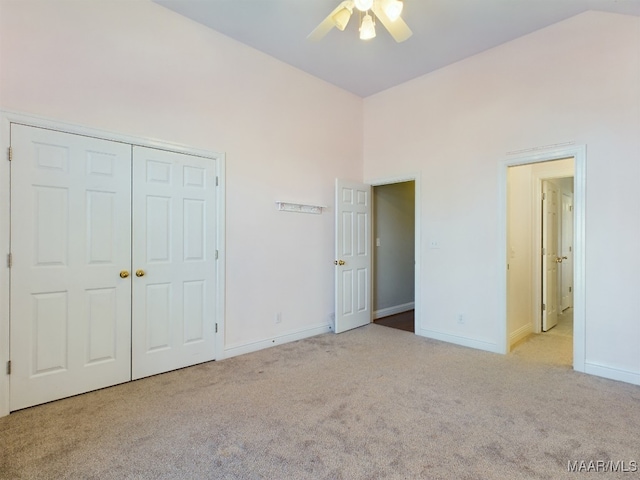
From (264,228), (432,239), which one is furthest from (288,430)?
(432,239)

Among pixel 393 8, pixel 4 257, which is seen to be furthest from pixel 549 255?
pixel 4 257

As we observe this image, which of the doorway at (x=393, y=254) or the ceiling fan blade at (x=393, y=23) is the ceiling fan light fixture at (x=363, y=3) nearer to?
the ceiling fan blade at (x=393, y=23)

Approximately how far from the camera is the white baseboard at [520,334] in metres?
3.78

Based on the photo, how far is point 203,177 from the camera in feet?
10.5

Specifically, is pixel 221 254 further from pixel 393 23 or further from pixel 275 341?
pixel 393 23

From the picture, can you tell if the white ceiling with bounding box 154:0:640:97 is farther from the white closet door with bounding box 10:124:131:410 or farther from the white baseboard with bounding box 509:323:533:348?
the white baseboard with bounding box 509:323:533:348

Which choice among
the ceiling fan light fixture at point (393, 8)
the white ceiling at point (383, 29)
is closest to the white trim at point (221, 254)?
the white ceiling at point (383, 29)

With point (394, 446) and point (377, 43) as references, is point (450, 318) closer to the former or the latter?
point (394, 446)

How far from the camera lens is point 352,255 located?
4.48 meters

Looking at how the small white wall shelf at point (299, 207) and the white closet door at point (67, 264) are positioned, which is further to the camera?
the small white wall shelf at point (299, 207)

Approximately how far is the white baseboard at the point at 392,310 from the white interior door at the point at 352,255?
15.5 inches

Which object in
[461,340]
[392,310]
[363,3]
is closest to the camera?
[363,3]

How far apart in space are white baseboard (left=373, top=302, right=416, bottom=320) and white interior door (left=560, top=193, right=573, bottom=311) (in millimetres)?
2401

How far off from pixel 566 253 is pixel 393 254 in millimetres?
2717
